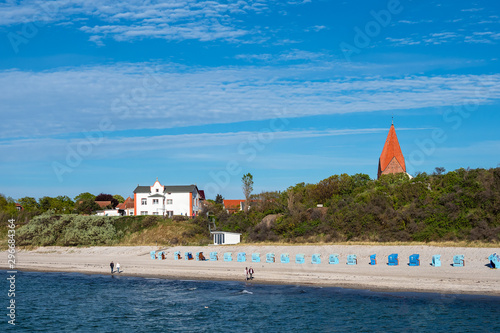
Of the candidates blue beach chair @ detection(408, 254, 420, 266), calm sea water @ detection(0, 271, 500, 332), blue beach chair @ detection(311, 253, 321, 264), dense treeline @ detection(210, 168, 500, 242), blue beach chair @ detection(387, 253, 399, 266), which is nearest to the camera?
calm sea water @ detection(0, 271, 500, 332)

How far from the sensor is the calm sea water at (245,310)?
24.5 metres

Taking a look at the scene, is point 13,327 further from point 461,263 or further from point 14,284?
point 461,263

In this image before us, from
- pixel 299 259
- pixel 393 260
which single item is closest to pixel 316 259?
pixel 299 259

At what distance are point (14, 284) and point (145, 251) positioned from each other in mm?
15913

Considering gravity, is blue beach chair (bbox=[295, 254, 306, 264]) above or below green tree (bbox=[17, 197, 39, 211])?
below

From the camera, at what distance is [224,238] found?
54938mm

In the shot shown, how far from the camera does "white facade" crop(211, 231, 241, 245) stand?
54938 millimetres

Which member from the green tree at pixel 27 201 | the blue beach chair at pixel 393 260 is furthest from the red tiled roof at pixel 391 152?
the green tree at pixel 27 201

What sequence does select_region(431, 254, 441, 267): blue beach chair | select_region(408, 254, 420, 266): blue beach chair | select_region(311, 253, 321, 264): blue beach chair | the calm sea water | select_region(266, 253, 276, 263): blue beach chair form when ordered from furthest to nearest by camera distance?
select_region(266, 253, 276, 263): blue beach chair
select_region(311, 253, 321, 264): blue beach chair
select_region(408, 254, 420, 266): blue beach chair
select_region(431, 254, 441, 267): blue beach chair
the calm sea water

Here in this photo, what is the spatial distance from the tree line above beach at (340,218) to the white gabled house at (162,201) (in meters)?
7.90

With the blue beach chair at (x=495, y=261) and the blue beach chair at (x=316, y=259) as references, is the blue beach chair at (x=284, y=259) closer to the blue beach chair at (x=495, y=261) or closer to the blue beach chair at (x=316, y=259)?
the blue beach chair at (x=316, y=259)

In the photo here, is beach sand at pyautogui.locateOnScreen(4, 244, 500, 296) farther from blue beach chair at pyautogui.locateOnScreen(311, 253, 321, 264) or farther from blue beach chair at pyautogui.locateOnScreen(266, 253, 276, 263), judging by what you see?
blue beach chair at pyautogui.locateOnScreen(266, 253, 276, 263)

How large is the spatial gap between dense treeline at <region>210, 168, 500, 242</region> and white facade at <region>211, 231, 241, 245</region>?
→ 1698 mm

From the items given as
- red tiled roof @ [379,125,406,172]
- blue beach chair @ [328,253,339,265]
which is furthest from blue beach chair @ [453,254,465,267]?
red tiled roof @ [379,125,406,172]
